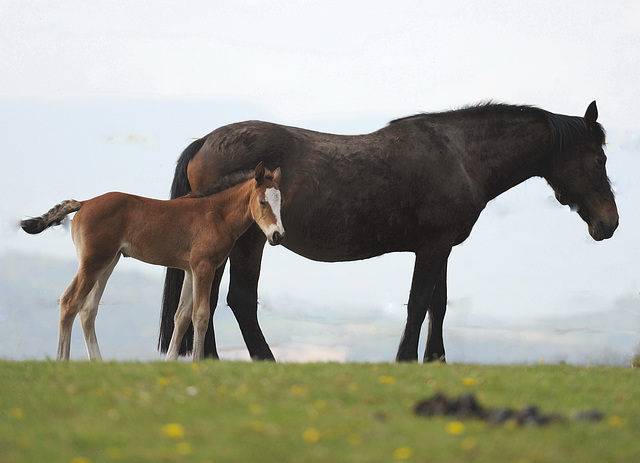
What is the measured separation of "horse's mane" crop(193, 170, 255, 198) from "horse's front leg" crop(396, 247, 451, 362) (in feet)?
9.55

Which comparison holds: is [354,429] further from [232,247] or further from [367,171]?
[367,171]

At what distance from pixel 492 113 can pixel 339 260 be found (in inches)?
141

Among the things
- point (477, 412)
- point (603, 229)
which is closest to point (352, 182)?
point (603, 229)

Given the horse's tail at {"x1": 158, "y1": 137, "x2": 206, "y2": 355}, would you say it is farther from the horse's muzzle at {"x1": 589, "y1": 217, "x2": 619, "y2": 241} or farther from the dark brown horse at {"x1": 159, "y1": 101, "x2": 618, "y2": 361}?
the horse's muzzle at {"x1": 589, "y1": 217, "x2": 619, "y2": 241}

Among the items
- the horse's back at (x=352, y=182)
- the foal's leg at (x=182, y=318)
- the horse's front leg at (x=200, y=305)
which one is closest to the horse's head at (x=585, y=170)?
the horse's back at (x=352, y=182)

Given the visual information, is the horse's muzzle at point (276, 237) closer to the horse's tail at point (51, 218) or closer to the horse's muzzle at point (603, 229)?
the horse's tail at point (51, 218)

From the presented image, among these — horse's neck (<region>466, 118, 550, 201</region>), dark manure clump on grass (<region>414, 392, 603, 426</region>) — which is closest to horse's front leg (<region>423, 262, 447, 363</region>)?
horse's neck (<region>466, 118, 550, 201</region>)

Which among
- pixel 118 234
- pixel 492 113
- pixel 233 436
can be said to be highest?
pixel 492 113

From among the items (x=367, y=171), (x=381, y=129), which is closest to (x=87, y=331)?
(x=367, y=171)

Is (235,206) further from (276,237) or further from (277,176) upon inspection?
(276,237)

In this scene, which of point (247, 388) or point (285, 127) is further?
point (285, 127)

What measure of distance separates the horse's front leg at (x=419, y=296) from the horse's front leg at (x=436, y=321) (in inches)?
34.5

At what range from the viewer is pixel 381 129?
1266cm

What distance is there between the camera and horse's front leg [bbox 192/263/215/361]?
410 inches
